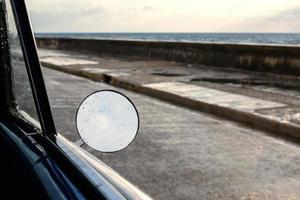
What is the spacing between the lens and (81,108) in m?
2.29

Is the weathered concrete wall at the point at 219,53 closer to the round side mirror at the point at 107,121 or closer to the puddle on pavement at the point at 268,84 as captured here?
the puddle on pavement at the point at 268,84

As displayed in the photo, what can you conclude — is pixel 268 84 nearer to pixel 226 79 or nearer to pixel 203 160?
pixel 226 79

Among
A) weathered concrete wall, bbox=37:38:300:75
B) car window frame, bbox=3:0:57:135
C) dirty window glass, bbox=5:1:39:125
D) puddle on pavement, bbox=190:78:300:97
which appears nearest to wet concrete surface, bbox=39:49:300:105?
puddle on pavement, bbox=190:78:300:97

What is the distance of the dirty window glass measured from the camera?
2.42 metres

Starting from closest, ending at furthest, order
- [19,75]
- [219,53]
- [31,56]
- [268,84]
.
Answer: [31,56], [19,75], [268,84], [219,53]

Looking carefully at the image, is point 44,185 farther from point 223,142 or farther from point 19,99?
point 223,142

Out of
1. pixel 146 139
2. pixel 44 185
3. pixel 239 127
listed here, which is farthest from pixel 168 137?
pixel 44 185

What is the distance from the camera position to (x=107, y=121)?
2.18 meters

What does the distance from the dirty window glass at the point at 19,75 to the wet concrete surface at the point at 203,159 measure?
0.05 m

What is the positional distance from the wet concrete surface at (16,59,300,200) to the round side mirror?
0.55 metres

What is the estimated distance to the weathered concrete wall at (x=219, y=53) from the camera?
14984mm

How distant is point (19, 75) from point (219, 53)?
15958mm

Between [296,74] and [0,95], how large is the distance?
41.3 ft

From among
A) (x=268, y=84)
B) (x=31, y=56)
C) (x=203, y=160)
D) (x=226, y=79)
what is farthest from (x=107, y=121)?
(x=226, y=79)
